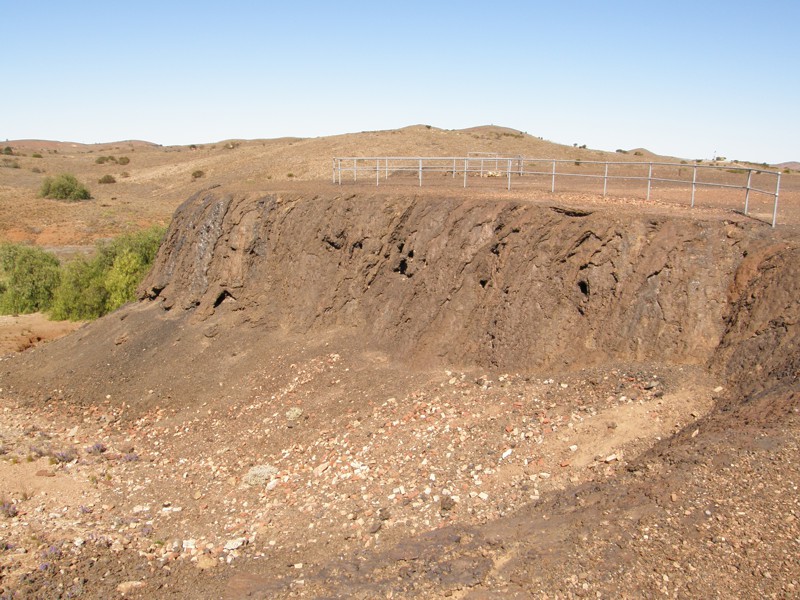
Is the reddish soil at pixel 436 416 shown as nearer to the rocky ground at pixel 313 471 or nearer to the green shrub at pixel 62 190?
the rocky ground at pixel 313 471

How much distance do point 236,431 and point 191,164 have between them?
180ft

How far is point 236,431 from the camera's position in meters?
14.2

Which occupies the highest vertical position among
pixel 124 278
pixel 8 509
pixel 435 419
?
pixel 124 278

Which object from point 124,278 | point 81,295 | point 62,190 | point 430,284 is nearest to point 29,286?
point 81,295

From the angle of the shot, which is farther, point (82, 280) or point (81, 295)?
point (82, 280)

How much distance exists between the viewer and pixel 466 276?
47.2 ft

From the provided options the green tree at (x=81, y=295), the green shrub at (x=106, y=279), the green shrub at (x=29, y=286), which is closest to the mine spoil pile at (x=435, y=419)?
the green shrub at (x=106, y=279)

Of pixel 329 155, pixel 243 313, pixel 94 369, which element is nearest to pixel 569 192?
pixel 243 313

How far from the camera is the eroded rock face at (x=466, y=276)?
11695mm

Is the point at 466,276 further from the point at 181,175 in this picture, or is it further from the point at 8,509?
the point at 181,175

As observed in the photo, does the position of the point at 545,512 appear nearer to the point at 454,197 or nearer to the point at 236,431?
the point at 236,431

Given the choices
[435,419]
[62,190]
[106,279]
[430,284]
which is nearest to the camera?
[435,419]

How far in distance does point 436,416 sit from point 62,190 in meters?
49.9

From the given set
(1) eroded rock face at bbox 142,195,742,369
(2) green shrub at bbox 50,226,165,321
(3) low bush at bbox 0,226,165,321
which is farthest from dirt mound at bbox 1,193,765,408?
(3) low bush at bbox 0,226,165,321
